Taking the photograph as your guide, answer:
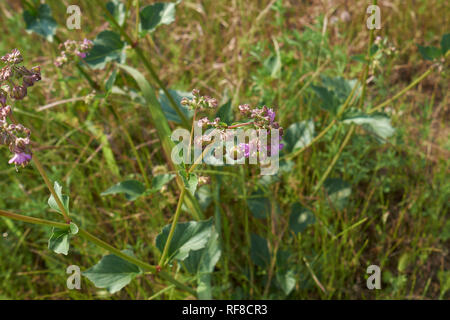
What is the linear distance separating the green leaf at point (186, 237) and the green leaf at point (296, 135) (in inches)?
36.9

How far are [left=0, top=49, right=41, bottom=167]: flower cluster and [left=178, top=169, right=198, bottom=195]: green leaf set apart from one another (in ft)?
1.65

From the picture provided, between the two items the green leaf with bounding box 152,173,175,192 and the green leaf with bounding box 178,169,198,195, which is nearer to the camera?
the green leaf with bounding box 178,169,198,195

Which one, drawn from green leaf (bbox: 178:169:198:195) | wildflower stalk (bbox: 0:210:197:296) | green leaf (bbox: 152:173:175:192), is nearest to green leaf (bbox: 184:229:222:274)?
wildflower stalk (bbox: 0:210:197:296)

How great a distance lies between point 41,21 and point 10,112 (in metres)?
1.56

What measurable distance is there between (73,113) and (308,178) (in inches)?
72.4

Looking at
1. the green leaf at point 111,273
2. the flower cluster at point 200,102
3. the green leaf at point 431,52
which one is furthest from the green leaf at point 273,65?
the green leaf at point 111,273

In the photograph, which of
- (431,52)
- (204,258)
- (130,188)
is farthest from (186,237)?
(431,52)

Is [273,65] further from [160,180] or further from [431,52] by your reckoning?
[160,180]

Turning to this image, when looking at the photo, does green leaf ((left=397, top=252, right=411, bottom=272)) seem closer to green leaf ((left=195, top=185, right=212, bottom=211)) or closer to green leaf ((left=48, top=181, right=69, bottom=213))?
green leaf ((left=195, top=185, right=212, bottom=211))

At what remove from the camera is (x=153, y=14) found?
7.82ft

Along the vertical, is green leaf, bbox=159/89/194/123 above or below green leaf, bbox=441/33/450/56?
below

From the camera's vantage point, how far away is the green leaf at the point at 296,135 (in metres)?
2.56

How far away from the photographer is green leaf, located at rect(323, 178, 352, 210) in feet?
8.56

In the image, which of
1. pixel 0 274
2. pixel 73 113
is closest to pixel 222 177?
pixel 73 113
